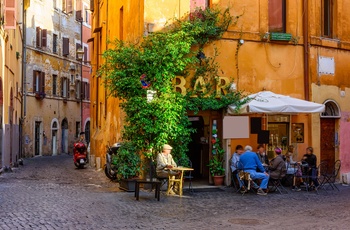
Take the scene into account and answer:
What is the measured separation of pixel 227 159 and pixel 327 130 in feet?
14.0

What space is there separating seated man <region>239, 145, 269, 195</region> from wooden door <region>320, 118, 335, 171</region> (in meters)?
4.54

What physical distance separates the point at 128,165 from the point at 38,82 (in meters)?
25.2

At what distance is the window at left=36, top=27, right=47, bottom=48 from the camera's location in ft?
128

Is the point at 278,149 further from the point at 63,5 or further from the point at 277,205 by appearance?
the point at 63,5

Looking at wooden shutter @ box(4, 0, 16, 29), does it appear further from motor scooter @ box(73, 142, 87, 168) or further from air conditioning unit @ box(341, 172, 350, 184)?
air conditioning unit @ box(341, 172, 350, 184)

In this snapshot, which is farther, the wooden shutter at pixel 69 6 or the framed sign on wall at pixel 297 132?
the wooden shutter at pixel 69 6

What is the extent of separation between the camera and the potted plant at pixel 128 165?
49.7ft

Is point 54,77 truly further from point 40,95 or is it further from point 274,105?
point 274,105

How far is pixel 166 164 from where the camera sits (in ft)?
48.2

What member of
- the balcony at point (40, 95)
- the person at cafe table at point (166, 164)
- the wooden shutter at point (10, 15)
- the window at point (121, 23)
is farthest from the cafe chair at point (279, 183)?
the balcony at point (40, 95)

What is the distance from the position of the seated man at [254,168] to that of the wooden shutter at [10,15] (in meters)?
10.3

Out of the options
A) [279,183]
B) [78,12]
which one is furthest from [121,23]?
[78,12]

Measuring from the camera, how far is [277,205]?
1320cm

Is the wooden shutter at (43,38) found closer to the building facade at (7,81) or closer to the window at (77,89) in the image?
the window at (77,89)
